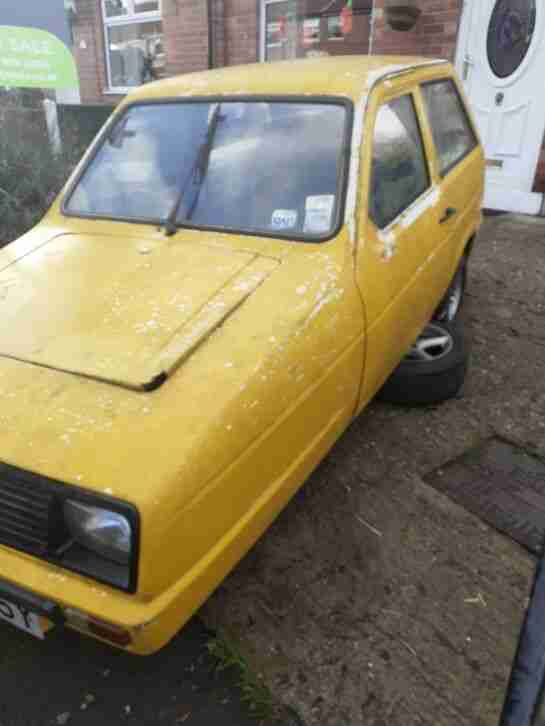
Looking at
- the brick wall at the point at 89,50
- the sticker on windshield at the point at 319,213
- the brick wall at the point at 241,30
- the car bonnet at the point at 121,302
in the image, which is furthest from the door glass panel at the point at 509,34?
the brick wall at the point at 89,50

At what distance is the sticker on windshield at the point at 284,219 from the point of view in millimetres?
2510

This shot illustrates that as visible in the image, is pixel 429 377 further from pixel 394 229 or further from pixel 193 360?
pixel 193 360

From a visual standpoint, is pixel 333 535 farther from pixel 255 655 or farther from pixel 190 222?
pixel 190 222

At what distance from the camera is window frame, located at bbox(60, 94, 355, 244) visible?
2.44 m

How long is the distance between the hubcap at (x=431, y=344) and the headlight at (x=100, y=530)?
227 cm

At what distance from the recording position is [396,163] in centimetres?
287

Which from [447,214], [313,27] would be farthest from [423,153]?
[313,27]

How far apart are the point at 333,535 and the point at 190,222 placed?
1.51 m

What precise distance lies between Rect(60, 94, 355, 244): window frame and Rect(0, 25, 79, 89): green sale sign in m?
3.15

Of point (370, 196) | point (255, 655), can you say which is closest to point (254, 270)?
point (370, 196)

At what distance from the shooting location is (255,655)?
6.88 feet

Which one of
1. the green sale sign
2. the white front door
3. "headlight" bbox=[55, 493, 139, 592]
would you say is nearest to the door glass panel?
the white front door

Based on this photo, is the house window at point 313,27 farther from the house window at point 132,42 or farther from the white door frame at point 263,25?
the house window at point 132,42

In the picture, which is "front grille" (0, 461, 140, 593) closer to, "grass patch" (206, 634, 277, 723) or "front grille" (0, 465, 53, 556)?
"front grille" (0, 465, 53, 556)
